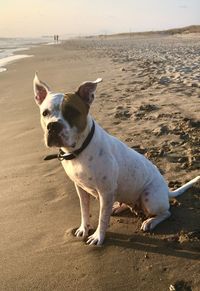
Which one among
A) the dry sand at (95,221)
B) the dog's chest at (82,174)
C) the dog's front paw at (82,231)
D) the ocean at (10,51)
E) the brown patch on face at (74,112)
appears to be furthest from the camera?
the ocean at (10,51)

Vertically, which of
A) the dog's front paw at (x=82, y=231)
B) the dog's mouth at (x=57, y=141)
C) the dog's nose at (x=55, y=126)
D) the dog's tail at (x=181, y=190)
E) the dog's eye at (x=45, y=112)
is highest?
the dog's eye at (x=45, y=112)

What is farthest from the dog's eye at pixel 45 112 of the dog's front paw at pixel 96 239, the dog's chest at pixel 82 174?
the dog's front paw at pixel 96 239

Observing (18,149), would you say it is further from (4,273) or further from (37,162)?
(4,273)

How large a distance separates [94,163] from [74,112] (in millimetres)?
512

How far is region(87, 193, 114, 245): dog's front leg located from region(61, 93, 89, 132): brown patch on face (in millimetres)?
741

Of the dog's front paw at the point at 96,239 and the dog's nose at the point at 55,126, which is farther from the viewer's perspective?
the dog's front paw at the point at 96,239

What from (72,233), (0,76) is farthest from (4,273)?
(0,76)

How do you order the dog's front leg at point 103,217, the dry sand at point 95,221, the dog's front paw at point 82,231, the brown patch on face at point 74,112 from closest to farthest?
the dry sand at point 95,221
the brown patch on face at point 74,112
the dog's front leg at point 103,217
the dog's front paw at point 82,231

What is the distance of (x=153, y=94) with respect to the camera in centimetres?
1041

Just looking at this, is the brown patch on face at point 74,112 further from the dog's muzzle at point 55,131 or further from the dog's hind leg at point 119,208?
the dog's hind leg at point 119,208

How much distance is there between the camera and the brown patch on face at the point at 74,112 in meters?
3.69

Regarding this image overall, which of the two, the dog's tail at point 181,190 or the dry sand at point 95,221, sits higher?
the dog's tail at point 181,190

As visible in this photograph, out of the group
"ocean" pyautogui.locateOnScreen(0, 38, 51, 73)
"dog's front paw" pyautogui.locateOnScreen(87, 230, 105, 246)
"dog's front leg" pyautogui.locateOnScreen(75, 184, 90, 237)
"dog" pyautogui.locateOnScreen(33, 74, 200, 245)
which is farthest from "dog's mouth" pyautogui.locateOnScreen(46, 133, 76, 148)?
"ocean" pyautogui.locateOnScreen(0, 38, 51, 73)

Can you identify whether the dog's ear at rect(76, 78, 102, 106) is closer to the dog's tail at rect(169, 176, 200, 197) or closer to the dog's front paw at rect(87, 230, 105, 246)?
the dog's front paw at rect(87, 230, 105, 246)
